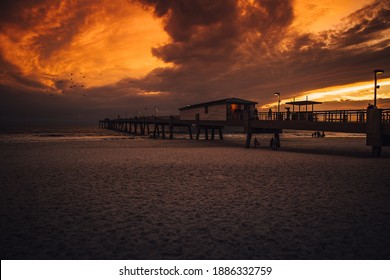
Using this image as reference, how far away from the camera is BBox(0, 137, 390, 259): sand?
4812 mm

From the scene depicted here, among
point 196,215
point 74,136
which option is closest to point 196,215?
point 196,215

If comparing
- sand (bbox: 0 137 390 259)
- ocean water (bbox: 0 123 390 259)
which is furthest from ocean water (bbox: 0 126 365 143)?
ocean water (bbox: 0 123 390 259)

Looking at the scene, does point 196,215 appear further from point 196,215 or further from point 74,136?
point 74,136

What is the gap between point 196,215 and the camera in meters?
6.64

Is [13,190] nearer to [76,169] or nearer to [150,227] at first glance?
[76,169]

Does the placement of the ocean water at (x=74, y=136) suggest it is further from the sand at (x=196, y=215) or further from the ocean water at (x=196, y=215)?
the ocean water at (x=196, y=215)

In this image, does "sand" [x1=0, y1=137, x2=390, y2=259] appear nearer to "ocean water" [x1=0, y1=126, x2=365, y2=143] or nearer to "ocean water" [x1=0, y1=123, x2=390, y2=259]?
"ocean water" [x1=0, y1=123, x2=390, y2=259]

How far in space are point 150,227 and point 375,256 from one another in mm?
4402

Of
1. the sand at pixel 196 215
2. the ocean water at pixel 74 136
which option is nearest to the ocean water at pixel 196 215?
the sand at pixel 196 215

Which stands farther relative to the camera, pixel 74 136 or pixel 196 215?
pixel 74 136

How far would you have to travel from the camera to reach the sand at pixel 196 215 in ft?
15.8

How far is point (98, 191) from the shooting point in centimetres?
909
